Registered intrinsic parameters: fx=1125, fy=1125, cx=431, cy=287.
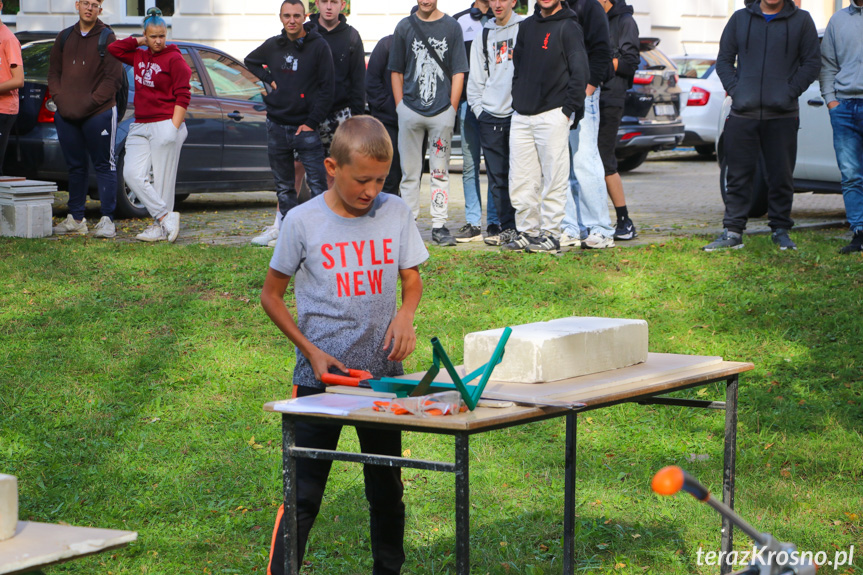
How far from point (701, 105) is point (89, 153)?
36.9 feet

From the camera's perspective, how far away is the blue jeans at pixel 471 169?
10203 millimetres

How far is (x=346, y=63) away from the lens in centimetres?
1004

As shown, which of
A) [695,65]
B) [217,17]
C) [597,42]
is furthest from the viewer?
[217,17]

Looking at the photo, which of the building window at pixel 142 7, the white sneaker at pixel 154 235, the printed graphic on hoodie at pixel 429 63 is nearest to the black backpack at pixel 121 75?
the white sneaker at pixel 154 235

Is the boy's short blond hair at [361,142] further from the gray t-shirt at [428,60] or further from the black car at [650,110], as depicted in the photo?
the black car at [650,110]

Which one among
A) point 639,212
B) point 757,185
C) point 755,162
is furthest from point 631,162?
point 755,162

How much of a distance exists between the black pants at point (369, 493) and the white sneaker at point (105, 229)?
715 centimetres

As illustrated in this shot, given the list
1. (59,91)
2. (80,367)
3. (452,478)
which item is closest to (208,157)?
(59,91)

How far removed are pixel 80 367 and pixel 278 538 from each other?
332cm

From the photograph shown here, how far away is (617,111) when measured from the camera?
9633 mm

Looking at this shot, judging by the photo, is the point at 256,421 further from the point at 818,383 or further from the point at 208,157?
the point at 208,157

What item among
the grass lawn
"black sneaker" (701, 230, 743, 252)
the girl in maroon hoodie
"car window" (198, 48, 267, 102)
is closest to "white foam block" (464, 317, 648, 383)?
the grass lawn

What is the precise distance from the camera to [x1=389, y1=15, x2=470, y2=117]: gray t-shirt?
9.51 meters

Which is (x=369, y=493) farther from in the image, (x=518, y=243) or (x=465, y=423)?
(x=518, y=243)
